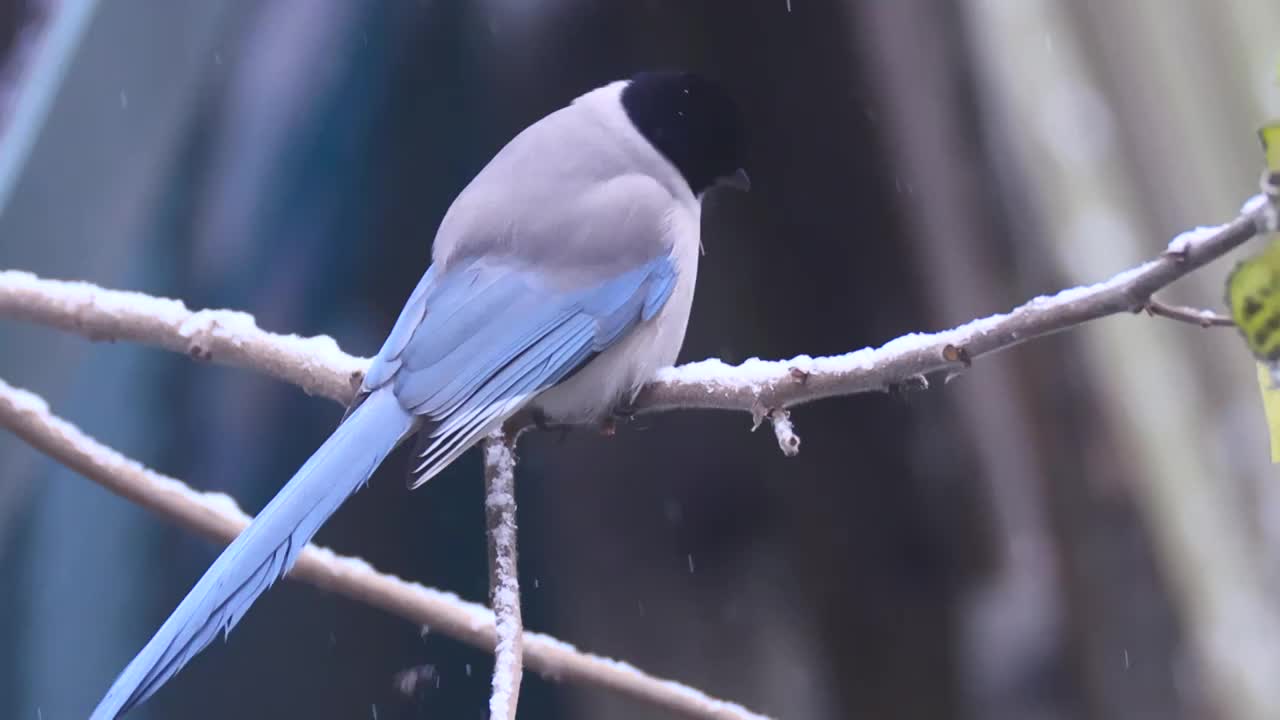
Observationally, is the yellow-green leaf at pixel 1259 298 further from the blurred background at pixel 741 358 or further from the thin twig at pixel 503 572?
the thin twig at pixel 503 572

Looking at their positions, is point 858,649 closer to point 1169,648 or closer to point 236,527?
point 1169,648

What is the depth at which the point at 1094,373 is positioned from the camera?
113cm

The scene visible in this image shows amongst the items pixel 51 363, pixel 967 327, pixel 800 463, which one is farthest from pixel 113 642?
pixel 967 327

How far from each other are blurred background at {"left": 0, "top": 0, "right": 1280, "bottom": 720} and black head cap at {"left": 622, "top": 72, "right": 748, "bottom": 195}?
3 cm

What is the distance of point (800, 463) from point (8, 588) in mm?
786

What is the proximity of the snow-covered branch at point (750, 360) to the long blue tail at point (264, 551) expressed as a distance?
0.16 metres

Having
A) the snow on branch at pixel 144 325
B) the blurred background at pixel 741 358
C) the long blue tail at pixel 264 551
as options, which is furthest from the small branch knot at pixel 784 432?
the snow on branch at pixel 144 325

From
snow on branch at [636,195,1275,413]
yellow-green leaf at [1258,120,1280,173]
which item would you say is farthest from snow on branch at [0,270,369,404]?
yellow-green leaf at [1258,120,1280,173]

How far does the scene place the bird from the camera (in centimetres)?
95

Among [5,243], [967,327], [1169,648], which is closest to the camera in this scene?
[967,327]

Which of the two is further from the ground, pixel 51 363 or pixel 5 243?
pixel 5 243

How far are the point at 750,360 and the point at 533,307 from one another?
0.71ft

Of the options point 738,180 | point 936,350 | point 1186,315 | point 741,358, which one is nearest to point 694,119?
point 738,180

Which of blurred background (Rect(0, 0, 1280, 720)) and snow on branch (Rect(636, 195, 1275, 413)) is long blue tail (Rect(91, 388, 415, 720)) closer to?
blurred background (Rect(0, 0, 1280, 720))
